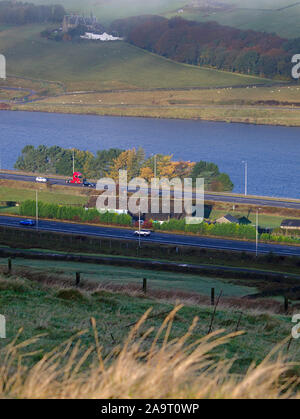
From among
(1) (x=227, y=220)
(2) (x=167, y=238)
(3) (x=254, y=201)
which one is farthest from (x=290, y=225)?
(2) (x=167, y=238)

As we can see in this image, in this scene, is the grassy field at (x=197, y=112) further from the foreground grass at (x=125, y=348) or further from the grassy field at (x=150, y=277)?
the foreground grass at (x=125, y=348)

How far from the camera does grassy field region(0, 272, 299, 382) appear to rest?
766 centimetres

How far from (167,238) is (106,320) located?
3843 cm

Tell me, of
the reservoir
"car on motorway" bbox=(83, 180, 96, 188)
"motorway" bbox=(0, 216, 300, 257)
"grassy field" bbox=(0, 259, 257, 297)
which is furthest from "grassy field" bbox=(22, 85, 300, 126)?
"grassy field" bbox=(0, 259, 257, 297)

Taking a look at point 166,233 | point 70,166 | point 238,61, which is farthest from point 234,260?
point 238,61

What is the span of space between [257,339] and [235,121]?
414 feet

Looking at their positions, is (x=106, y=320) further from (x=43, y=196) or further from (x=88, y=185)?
(x=88, y=185)

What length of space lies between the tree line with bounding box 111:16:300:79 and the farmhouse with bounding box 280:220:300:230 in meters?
113

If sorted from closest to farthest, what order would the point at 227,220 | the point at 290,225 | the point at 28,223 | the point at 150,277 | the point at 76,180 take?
the point at 150,277 < the point at 28,223 < the point at 290,225 < the point at 227,220 < the point at 76,180

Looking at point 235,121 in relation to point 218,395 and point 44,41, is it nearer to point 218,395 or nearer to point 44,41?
point 44,41

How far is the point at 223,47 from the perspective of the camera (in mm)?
181125

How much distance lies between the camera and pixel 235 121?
13275 cm

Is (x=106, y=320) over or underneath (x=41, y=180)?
underneath

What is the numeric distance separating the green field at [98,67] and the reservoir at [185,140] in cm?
2697
